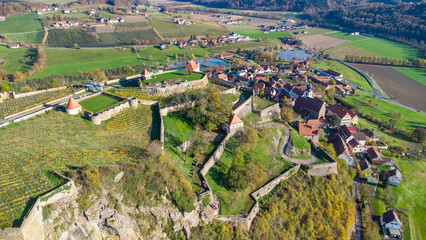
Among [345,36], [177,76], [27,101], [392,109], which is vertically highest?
[27,101]

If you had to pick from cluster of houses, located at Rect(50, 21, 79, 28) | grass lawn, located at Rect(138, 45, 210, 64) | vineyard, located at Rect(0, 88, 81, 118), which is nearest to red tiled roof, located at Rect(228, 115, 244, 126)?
vineyard, located at Rect(0, 88, 81, 118)

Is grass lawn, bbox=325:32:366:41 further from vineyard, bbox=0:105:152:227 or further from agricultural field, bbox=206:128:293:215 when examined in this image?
vineyard, bbox=0:105:152:227

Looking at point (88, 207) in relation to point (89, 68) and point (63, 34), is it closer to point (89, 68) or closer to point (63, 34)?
point (89, 68)

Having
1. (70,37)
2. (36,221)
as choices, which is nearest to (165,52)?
(70,37)

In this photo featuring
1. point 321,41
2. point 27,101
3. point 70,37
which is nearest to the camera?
point 27,101

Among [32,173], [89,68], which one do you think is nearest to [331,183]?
Answer: [32,173]

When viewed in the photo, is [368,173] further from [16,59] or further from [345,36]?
[345,36]

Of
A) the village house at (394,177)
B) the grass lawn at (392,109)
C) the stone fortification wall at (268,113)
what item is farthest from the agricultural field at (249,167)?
→ the grass lawn at (392,109)
